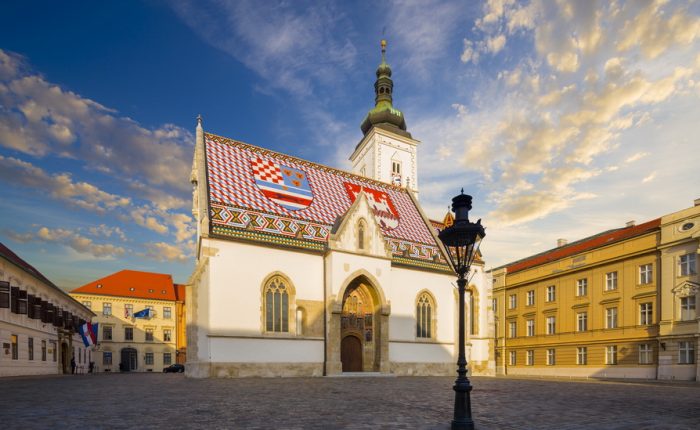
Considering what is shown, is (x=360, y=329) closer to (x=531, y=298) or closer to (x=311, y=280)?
(x=311, y=280)

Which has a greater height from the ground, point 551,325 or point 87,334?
point 551,325

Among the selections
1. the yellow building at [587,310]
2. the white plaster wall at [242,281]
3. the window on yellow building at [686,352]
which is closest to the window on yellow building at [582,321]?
the yellow building at [587,310]

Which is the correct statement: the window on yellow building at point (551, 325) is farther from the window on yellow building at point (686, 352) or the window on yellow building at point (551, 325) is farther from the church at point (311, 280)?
the church at point (311, 280)

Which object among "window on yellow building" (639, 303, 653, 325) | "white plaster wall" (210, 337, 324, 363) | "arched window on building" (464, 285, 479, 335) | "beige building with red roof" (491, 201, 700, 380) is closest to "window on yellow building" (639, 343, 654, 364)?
"beige building with red roof" (491, 201, 700, 380)

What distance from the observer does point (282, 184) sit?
26.0 metres

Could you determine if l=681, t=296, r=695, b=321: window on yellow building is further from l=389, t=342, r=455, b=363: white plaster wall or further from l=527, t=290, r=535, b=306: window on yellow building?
l=389, t=342, r=455, b=363: white plaster wall

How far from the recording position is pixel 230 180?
23953 mm

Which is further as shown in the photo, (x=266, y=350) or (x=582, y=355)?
(x=582, y=355)

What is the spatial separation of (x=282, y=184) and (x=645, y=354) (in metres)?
27.2

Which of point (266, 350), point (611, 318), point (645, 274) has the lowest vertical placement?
point (611, 318)

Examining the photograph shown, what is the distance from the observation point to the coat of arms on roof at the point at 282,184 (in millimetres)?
25016

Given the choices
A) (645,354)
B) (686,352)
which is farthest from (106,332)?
(686,352)

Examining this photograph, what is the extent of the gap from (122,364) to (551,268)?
49.1 metres

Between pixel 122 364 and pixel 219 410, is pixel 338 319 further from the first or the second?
pixel 122 364
